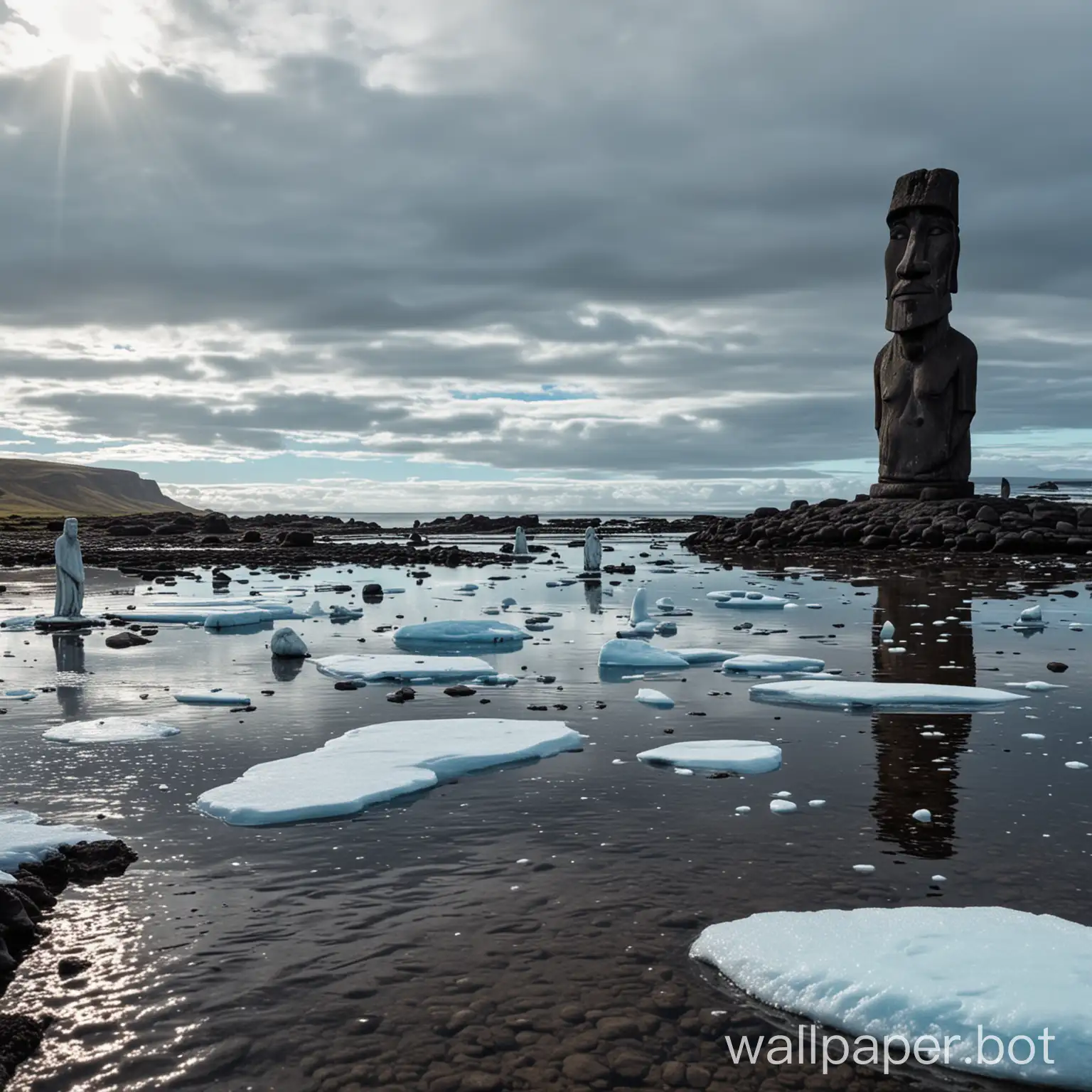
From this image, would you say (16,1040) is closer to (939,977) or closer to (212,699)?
(939,977)

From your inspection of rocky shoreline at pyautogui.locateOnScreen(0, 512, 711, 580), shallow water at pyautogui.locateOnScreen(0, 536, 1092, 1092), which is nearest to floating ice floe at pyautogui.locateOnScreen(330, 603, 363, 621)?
shallow water at pyautogui.locateOnScreen(0, 536, 1092, 1092)

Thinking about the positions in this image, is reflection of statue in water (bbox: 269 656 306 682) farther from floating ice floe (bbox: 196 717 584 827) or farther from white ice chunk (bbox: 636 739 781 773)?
white ice chunk (bbox: 636 739 781 773)

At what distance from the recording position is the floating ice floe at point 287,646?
1574 cm

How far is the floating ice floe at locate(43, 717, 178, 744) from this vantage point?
32.1 feet

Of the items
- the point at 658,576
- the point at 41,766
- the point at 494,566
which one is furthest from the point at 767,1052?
the point at 494,566

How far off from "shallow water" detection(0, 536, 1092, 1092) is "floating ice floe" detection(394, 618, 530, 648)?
14.2ft

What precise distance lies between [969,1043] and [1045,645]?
13405 millimetres

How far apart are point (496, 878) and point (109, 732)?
5.48 meters

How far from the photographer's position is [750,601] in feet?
75.8

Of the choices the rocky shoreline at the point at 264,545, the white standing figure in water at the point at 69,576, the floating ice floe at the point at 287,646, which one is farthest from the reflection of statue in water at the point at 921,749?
the rocky shoreline at the point at 264,545

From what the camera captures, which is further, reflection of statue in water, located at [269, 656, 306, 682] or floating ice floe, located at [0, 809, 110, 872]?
reflection of statue in water, located at [269, 656, 306, 682]

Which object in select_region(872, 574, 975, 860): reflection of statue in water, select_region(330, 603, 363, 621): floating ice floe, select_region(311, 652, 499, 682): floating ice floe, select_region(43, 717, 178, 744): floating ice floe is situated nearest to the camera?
select_region(872, 574, 975, 860): reflection of statue in water

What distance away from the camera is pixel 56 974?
5004 mm

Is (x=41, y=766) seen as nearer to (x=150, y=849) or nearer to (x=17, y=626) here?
(x=150, y=849)
